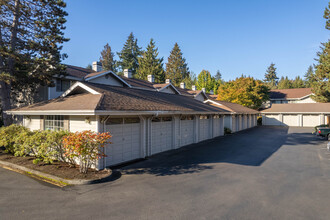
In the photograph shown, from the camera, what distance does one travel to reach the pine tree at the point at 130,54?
2611 inches

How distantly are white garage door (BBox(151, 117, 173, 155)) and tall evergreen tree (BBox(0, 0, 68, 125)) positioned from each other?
9472 millimetres

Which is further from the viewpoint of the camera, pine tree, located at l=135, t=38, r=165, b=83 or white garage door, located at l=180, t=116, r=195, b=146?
pine tree, located at l=135, t=38, r=165, b=83

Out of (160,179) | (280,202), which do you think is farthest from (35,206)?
(280,202)

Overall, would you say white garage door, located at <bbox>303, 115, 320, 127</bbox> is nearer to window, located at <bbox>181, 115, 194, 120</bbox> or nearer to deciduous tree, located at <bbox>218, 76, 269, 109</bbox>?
deciduous tree, located at <bbox>218, 76, 269, 109</bbox>

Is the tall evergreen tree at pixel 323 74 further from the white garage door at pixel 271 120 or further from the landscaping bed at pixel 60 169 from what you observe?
the landscaping bed at pixel 60 169

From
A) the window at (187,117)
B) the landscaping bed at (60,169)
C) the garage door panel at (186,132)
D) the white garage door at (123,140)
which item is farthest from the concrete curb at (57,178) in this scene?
the window at (187,117)

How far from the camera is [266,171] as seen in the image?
372 inches

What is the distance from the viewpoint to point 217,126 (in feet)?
72.5

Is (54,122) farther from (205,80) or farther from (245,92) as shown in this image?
(205,80)

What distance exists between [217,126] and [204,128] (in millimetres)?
3513

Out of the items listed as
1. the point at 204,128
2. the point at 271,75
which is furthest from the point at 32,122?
the point at 271,75

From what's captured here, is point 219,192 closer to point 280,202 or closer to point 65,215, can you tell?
point 280,202

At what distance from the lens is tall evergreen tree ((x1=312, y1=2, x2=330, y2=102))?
34.1m

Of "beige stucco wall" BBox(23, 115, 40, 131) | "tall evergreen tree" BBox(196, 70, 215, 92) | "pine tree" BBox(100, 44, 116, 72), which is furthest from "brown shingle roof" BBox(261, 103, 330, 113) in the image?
"pine tree" BBox(100, 44, 116, 72)
